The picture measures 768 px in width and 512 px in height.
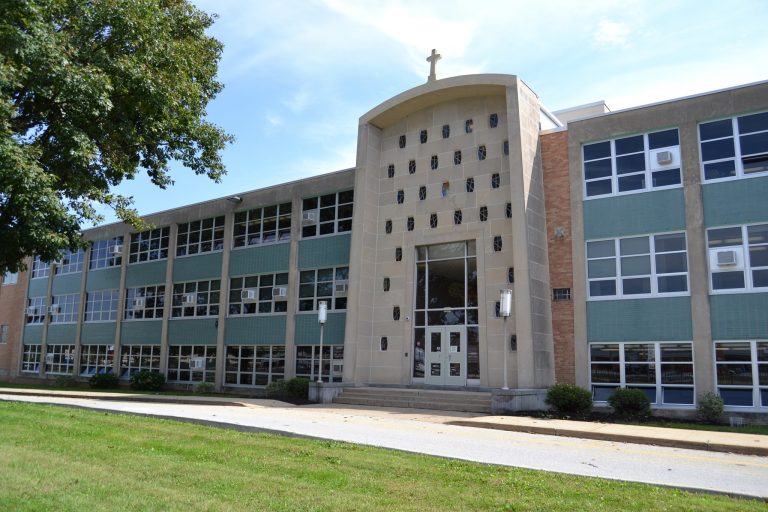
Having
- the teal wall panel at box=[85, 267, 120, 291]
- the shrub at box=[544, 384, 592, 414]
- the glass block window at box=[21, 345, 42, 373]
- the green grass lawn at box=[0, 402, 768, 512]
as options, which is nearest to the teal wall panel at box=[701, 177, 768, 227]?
the shrub at box=[544, 384, 592, 414]

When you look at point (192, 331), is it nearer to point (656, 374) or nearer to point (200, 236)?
point (200, 236)

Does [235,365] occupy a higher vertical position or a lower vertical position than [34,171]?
lower

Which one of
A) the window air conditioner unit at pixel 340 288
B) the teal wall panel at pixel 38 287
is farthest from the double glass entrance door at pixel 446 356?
the teal wall panel at pixel 38 287

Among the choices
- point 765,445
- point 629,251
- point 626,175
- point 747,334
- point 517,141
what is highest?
point 517,141

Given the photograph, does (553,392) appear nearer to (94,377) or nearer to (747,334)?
(747,334)

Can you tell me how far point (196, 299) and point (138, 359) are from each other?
18.1ft

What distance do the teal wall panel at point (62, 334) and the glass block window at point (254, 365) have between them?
13932mm

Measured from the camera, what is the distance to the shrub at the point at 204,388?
30406 mm

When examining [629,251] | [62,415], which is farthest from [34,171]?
[629,251]

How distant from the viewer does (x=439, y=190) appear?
25359 millimetres

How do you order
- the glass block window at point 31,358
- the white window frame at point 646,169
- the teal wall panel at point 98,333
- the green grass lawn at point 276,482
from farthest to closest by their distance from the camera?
the glass block window at point 31,358 → the teal wall panel at point 98,333 → the white window frame at point 646,169 → the green grass lawn at point 276,482

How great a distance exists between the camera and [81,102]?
14758mm

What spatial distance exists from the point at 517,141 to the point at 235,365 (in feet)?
54.6

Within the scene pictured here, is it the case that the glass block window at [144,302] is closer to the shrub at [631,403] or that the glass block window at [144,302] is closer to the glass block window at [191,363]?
the glass block window at [191,363]
